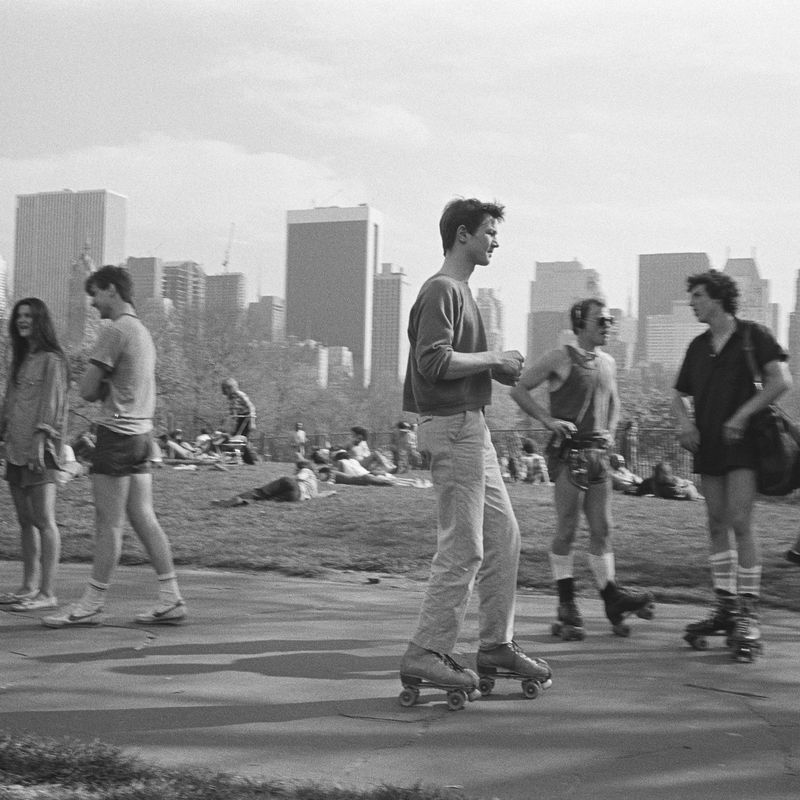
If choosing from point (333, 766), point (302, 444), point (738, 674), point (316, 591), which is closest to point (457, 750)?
point (333, 766)

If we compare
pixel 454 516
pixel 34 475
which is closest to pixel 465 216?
pixel 454 516

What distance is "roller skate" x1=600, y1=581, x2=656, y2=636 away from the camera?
20.7 feet

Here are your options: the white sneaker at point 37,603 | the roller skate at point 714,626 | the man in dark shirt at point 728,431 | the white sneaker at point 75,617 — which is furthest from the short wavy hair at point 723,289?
the white sneaker at point 37,603

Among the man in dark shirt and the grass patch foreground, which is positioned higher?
the man in dark shirt

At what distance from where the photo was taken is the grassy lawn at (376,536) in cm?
865

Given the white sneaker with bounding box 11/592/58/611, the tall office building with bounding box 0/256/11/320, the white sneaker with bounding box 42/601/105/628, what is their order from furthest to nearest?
the tall office building with bounding box 0/256/11/320
the white sneaker with bounding box 11/592/58/611
the white sneaker with bounding box 42/601/105/628

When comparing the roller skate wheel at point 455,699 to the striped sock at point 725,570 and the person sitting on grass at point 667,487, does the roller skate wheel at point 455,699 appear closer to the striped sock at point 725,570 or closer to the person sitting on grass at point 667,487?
the striped sock at point 725,570

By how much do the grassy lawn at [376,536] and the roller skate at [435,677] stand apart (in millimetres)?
3420

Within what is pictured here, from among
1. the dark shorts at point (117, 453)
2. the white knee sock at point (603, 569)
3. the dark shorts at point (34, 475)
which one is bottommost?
the white knee sock at point (603, 569)

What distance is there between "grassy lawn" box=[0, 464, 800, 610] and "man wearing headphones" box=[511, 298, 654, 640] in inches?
57.2

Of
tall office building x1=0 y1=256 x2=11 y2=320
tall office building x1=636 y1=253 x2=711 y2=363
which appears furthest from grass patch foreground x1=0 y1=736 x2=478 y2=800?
tall office building x1=636 y1=253 x2=711 y2=363

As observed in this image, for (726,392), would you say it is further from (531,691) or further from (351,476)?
(351,476)

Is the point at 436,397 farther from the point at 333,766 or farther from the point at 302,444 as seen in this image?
the point at 302,444

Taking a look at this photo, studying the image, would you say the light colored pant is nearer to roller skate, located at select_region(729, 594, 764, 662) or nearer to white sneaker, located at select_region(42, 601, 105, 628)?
roller skate, located at select_region(729, 594, 764, 662)
